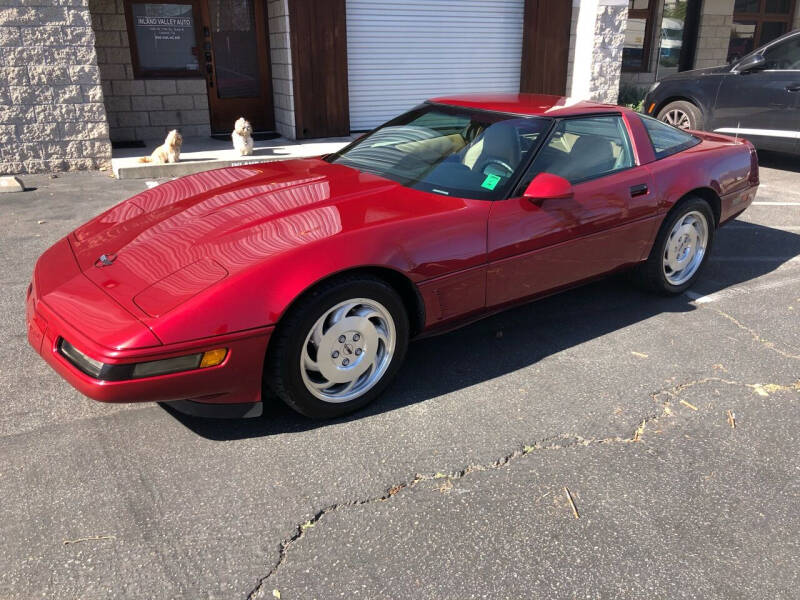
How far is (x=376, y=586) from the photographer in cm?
222

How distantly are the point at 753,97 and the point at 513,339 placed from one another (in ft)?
22.1

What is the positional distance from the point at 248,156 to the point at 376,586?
23.9 feet

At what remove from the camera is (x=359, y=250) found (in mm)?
2998

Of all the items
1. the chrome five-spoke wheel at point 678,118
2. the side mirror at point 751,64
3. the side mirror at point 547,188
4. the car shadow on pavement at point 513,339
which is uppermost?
the side mirror at point 751,64

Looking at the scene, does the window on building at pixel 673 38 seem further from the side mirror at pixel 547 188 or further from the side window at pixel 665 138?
the side mirror at pixel 547 188

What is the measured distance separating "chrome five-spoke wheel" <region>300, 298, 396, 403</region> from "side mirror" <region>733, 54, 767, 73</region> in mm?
7776

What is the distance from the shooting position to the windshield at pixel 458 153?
3645mm

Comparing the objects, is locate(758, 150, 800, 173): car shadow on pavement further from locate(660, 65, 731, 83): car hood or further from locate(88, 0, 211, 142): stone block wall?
locate(88, 0, 211, 142): stone block wall

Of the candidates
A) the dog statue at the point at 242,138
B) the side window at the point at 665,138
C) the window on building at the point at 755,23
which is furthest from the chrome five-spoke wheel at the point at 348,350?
the window on building at the point at 755,23

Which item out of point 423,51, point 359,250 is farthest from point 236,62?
point 359,250

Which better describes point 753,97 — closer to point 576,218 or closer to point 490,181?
point 576,218

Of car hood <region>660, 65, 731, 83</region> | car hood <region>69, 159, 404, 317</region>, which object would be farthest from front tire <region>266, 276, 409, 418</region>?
car hood <region>660, 65, 731, 83</region>

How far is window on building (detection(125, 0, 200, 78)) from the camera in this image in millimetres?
9562

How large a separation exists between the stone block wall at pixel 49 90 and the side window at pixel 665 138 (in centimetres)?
663
